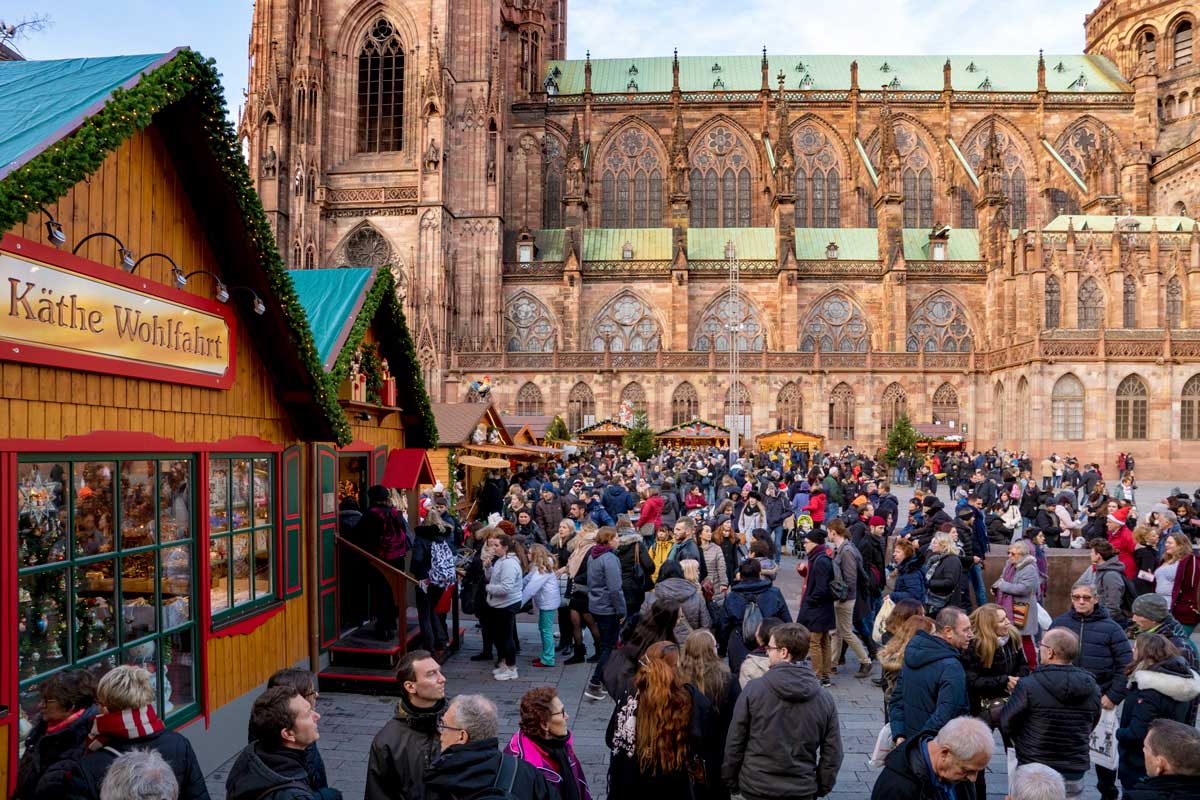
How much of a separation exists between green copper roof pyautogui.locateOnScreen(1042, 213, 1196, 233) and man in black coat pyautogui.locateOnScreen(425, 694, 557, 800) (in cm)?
4838

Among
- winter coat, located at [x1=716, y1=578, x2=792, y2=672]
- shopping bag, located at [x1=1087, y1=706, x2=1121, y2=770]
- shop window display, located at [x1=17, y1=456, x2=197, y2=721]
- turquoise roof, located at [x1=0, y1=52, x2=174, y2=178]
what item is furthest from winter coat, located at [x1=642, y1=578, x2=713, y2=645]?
turquoise roof, located at [x1=0, y1=52, x2=174, y2=178]

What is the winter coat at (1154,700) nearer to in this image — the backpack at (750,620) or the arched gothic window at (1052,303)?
the backpack at (750,620)

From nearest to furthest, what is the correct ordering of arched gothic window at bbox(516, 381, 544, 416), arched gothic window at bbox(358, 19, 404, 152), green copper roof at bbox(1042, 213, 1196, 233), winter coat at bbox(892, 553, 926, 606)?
1. winter coat at bbox(892, 553, 926, 606)
2. green copper roof at bbox(1042, 213, 1196, 233)
3. arched gothic window at bbox(516, 381, 544, 416)
4. arched gothic window at bbox(358, 19, 404, 152)

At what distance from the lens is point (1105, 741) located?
229 inches

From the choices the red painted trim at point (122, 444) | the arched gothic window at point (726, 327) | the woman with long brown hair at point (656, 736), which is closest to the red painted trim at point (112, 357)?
the red painted trim at point (122, 444)

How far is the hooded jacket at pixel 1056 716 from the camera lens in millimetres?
4855

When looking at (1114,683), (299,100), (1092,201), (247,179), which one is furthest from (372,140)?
(1114,683)

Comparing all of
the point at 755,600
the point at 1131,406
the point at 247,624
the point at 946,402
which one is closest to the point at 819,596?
the point at 755,600

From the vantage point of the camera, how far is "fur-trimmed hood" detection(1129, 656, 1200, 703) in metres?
4.99

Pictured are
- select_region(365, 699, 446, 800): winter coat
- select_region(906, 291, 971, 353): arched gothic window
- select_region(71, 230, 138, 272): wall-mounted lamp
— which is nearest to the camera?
select_region(365, 699, 446, 800): winter coat

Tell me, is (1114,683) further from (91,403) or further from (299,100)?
(299,100)

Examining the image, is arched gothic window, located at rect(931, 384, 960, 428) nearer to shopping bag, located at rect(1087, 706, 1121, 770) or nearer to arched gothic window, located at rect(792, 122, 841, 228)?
arched gothic window, located at rect(792, 122, 841, 228)

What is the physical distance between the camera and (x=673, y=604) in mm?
5516

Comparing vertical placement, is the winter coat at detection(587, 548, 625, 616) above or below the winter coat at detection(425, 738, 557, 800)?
below
